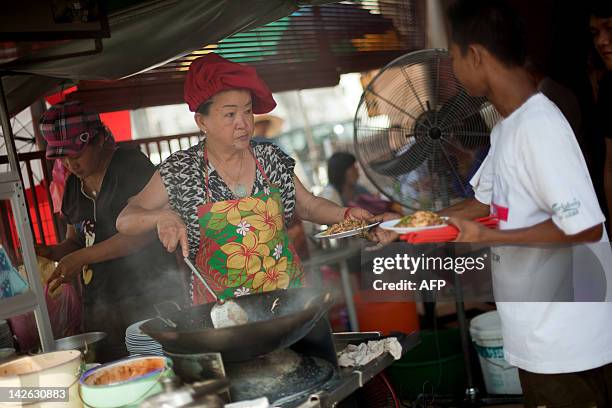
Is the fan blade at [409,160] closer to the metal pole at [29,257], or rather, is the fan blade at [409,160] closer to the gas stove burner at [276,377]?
the gas stove burner at [276,377]

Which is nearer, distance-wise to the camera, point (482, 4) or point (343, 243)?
point (482, 4)

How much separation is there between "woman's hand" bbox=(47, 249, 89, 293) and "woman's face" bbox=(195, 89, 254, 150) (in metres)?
0.95

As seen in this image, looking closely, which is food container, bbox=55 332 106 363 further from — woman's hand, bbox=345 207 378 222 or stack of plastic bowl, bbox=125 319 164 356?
woman's hand, bbox=345 207 378 222

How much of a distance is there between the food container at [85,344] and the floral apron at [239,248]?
0.46m

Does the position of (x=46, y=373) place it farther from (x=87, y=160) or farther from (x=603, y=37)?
(x=603, y=37)

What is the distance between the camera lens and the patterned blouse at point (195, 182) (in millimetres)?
2949

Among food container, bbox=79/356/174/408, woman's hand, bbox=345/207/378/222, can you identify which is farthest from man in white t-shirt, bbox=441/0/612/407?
food container, bbox=79/356/174/408

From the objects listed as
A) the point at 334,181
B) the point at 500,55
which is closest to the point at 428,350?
the point at 334,181

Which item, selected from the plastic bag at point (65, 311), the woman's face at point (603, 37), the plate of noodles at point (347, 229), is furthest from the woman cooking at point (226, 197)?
the woman's face at point (603, 37)

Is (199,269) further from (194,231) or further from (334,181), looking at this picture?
(334,181)

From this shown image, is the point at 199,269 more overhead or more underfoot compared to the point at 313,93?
more underfoot

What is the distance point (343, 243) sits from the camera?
16.8ft

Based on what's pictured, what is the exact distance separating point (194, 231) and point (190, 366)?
92 cm

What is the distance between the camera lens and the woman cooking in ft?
9.70
